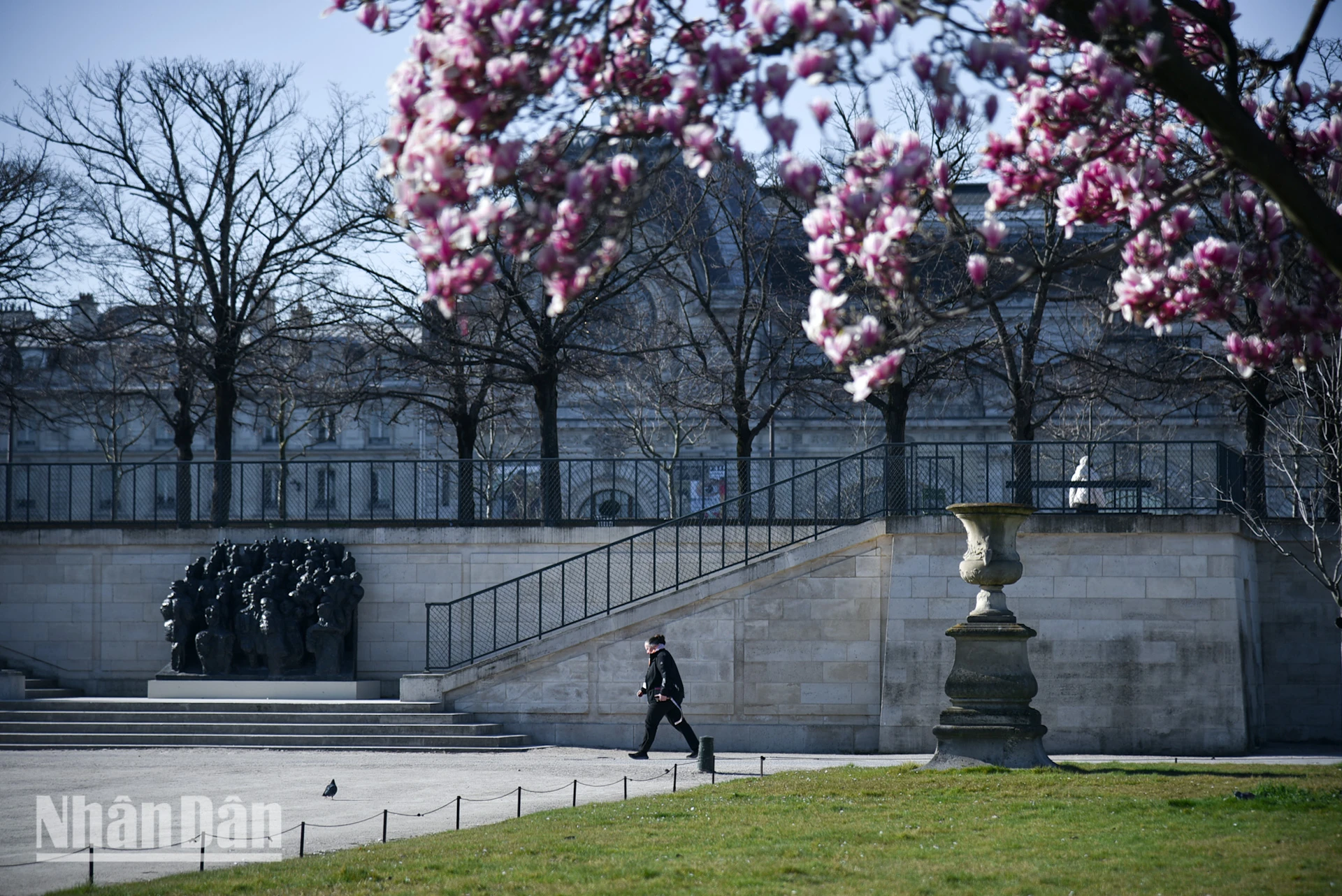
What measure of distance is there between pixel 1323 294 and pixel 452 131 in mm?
4908

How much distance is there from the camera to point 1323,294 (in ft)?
27.1

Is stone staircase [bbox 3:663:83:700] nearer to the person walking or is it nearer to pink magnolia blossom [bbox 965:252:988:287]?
the person walking

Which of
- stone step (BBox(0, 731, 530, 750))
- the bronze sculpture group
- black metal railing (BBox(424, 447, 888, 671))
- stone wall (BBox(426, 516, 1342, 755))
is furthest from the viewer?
the bronze sculpture group

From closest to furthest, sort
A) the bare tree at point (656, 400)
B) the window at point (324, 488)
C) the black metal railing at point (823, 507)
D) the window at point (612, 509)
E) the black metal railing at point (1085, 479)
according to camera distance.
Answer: the black metal railing at point (1085, 479)
the black metal railing at point (823, 507)
the window at point (612, 509)
the window at point (324, 488)
the bare tree at point (656, 400)

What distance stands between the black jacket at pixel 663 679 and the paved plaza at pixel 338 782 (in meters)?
0.85

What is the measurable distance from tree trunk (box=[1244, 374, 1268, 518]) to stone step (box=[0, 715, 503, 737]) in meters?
11.5

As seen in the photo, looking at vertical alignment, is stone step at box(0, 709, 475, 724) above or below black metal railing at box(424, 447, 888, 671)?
below

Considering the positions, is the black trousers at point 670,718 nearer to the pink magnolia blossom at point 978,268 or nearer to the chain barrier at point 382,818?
the chain barrier at point 382,818

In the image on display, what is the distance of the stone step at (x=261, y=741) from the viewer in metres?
19.8

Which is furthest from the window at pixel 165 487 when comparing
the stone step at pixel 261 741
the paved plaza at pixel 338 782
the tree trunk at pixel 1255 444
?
the tree trunk at pixel 1255 444

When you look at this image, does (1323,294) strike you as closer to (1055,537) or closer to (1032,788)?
(1032,788)

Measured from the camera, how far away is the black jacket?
59.7 feet

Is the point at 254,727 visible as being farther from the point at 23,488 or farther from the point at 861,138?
the point at 861,138

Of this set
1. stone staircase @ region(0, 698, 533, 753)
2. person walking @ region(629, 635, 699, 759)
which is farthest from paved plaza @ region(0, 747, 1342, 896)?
stone staircase @ region(0, 698, 533, 753)
